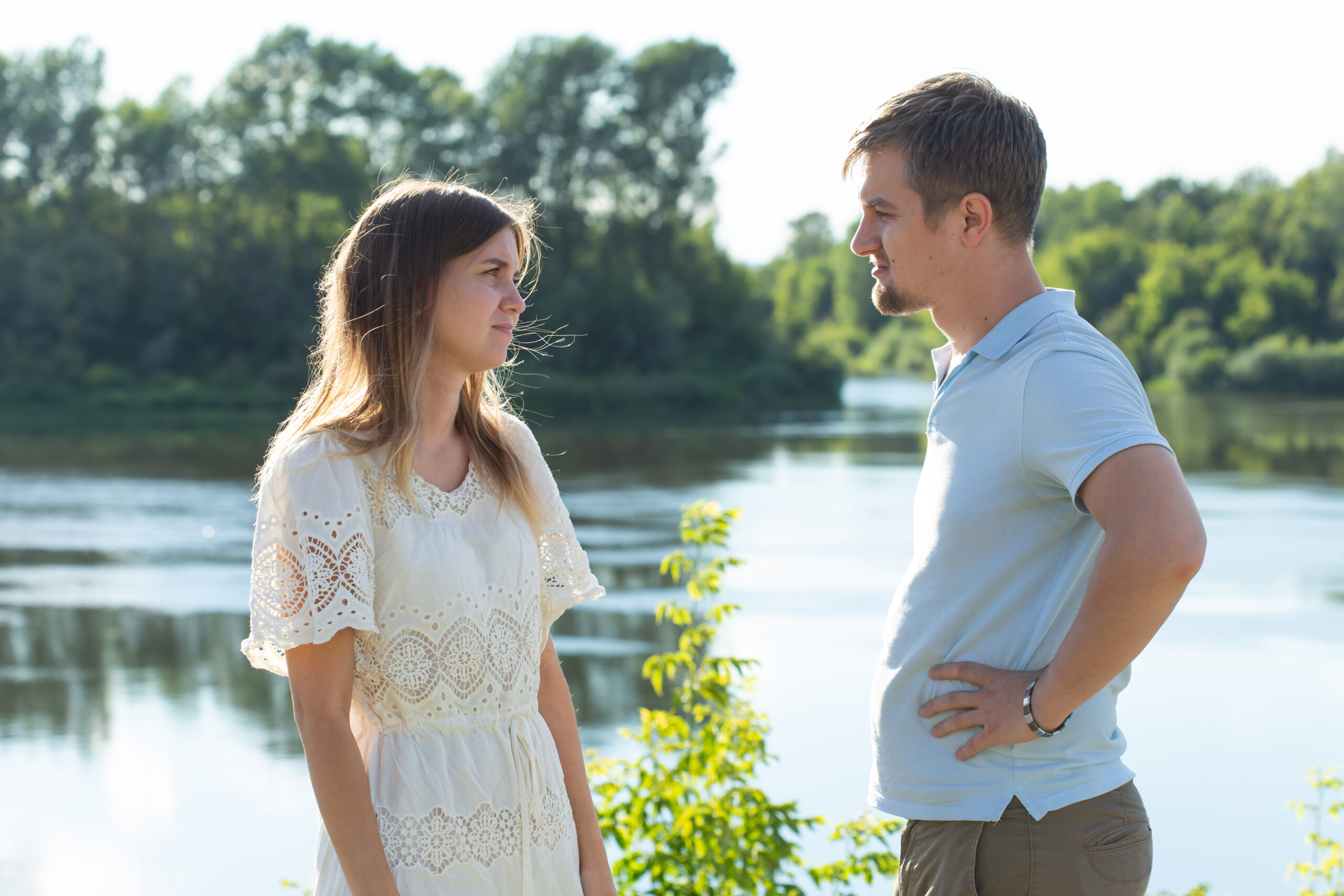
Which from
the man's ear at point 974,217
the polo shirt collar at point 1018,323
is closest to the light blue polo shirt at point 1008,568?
the polo shirt collar at point 1018,323

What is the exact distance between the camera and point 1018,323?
2.14 m

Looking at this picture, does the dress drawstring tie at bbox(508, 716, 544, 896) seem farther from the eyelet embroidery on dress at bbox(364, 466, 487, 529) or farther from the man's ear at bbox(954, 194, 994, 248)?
the man's ear at bbox(954, 194, 994, 248)

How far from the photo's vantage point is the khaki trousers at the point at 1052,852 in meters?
2.05

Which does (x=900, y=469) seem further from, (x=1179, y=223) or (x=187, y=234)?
(x=1179, y=223)

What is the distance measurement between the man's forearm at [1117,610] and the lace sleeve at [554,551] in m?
0.93

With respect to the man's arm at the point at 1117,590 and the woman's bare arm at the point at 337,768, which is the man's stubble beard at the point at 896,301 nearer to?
the man's arm at the point at 1117,590

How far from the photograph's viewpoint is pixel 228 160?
56125 millimetres

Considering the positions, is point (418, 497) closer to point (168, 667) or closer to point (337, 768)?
point (337, 768)

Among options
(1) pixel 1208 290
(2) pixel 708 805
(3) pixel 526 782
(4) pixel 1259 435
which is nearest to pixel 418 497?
(3) pixel 526 782

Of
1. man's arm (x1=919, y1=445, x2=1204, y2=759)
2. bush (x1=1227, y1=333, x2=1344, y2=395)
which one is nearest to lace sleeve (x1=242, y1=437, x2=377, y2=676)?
man's arm (x1=919, y1=445, x2=1204, y2=759)

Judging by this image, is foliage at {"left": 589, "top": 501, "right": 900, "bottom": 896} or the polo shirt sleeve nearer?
the polo shirt sleeve

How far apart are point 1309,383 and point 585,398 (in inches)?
1339

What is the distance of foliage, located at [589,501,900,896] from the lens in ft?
12.7

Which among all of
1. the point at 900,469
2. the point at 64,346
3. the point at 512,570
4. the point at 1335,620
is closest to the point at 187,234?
the point at 64,346
